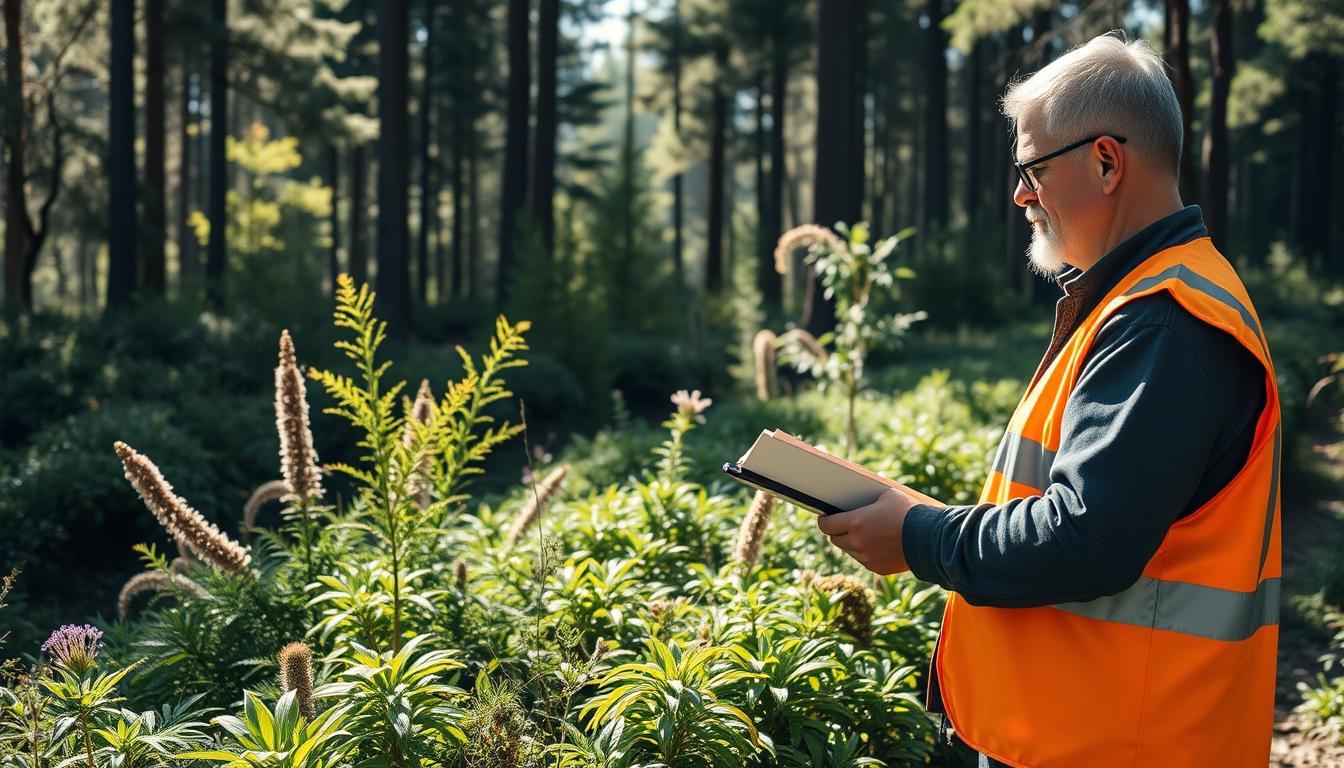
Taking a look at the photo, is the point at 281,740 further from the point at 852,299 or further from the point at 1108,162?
the point at 852,299

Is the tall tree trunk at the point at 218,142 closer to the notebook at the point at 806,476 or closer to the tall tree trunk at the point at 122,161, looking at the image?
the tall tree trunk at the point at 122,161

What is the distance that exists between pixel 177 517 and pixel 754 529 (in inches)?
78.6

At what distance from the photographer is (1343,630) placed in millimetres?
6336

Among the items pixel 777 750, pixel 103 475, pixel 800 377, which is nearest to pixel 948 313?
pixel 800 377

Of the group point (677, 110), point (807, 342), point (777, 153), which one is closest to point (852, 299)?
point (807, 342)

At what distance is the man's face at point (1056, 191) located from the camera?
205 cm

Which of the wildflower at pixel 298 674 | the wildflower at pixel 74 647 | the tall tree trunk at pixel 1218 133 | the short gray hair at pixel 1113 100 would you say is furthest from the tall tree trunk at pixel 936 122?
the wildflower at pixel 74 647

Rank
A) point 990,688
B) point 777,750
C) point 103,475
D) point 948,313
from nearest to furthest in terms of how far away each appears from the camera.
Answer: point 990,688 → point 777,750 → point 103,475 → point 948,313

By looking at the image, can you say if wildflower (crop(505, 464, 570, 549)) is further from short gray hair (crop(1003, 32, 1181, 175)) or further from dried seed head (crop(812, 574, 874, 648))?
short gray hair (crop(1003, 32, 1181, 175))

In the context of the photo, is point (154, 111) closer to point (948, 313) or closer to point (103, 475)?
point (103, 475)

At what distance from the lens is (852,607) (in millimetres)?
3934

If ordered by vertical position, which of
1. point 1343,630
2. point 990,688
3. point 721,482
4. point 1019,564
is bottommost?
point 1343,630

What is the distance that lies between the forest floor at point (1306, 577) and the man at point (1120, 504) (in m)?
3.49

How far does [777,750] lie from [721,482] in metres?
3.93
